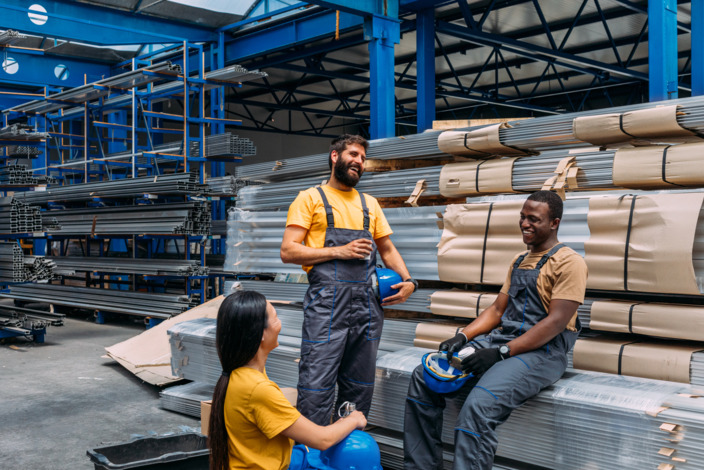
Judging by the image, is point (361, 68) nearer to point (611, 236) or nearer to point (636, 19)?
point (636, 19)

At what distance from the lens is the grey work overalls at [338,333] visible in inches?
128

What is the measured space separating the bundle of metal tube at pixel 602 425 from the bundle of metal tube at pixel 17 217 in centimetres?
790

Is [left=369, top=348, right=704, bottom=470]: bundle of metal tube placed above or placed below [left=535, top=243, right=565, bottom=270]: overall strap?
below

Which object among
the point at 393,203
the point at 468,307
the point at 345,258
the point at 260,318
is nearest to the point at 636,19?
the point at 393,203

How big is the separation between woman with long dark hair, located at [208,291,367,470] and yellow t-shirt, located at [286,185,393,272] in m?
1.22

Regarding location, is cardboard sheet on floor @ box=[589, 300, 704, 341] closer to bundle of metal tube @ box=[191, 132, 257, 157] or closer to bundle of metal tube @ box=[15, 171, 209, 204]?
bundle of metal tube @ box=[15, 171, 209, 204]

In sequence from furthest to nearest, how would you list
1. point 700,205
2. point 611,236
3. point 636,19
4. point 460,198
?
point 636,19 → point 460,198 → point 611,236 → point 700,205

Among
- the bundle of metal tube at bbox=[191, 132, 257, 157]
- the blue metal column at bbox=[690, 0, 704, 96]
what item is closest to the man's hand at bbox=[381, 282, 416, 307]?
the blue metal column at bbox=[690, 0, 704, 96]

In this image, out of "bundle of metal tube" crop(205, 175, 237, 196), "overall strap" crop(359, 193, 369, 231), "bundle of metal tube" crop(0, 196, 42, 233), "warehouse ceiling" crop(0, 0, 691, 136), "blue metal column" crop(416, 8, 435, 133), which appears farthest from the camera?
"warehouse ceiling" crop(0, 0, 691, 136)

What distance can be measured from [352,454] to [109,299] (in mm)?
8748

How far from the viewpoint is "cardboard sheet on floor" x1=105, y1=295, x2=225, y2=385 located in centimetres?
605

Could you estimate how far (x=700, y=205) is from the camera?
317 centimetres

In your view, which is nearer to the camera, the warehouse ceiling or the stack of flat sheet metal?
the stack of flat sheet metal

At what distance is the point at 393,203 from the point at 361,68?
35.0ft
